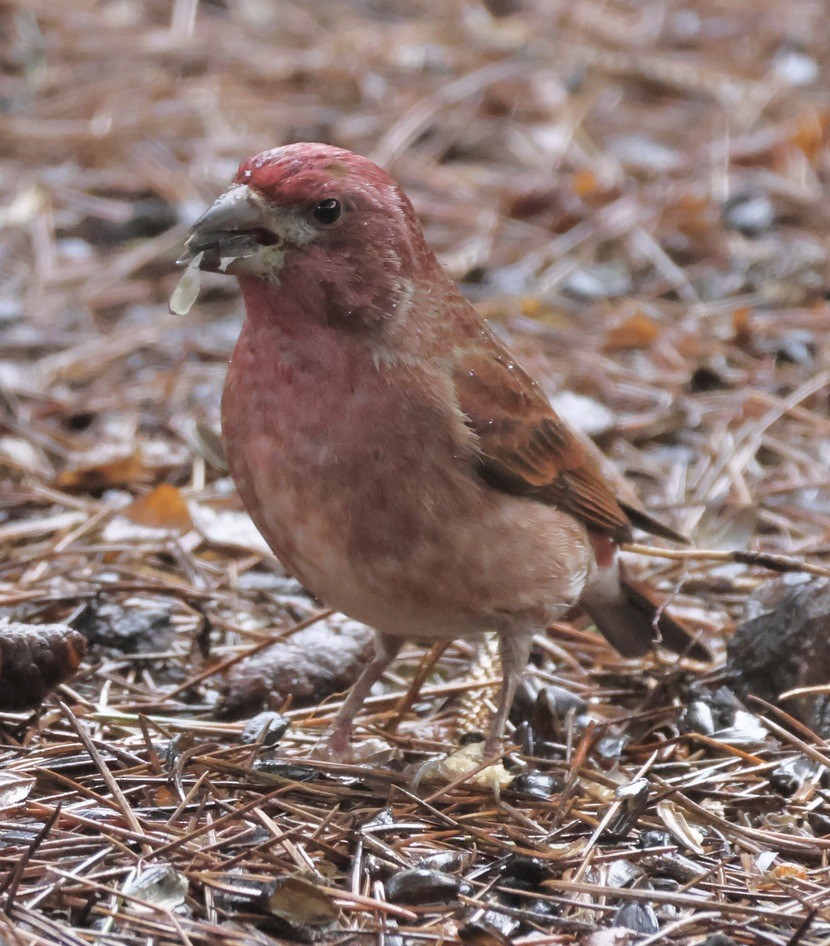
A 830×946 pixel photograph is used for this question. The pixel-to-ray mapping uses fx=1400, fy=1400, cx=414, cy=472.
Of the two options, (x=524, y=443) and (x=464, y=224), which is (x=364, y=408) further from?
(x=464, y=224)

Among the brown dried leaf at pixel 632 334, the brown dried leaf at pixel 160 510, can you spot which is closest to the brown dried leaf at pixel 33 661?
the brown dried leaf at pixel 160 510

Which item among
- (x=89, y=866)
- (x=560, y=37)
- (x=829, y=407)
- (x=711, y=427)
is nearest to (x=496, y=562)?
(x=89, y=866)

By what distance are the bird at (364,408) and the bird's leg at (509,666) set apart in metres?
0.05

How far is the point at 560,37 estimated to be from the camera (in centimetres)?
952

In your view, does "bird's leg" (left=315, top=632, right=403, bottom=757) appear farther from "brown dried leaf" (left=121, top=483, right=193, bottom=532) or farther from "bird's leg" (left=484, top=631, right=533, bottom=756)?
"brown dried leaf" (left=121, top=483, right=193, bottom=532)

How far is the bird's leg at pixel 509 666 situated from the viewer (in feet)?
12.6

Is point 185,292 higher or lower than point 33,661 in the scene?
higher

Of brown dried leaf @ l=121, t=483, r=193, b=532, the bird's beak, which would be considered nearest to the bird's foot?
the bird's beak

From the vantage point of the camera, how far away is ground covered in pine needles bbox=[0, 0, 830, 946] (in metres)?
3.14

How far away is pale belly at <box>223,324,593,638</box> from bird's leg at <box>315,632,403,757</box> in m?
0.34

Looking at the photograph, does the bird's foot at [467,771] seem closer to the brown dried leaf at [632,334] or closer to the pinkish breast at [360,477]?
the pinkish breast at [360,477]

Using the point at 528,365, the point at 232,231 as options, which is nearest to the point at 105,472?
the point at 528,365

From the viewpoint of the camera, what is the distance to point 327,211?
340 cm

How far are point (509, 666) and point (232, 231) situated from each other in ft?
4.70
